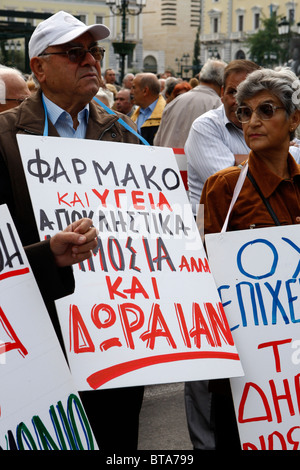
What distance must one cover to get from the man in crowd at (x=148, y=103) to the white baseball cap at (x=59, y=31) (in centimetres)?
497

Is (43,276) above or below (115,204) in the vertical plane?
below

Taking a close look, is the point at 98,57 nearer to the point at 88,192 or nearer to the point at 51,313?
the point at 88,192

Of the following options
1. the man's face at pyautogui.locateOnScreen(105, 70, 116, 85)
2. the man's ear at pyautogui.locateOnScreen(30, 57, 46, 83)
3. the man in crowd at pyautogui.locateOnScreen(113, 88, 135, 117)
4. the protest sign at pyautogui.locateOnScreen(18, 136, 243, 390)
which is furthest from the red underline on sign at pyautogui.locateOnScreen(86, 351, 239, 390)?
the man's face at pyautogui.locateOnScreen(105, 70, 116, 85)

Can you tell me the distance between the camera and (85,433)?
6.52ft

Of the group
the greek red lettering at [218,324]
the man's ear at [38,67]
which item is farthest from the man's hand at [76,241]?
the man's ear at [38,67]

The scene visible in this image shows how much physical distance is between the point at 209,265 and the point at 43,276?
1.75 ft

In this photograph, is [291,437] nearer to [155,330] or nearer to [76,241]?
[155,330]

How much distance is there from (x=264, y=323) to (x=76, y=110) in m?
0.96

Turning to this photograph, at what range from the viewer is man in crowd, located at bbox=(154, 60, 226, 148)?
18.0ft

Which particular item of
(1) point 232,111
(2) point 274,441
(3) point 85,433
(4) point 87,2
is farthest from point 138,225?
(4) point 87,2

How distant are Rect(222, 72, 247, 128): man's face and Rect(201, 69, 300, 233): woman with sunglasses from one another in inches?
48.5

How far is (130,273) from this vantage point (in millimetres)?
2160

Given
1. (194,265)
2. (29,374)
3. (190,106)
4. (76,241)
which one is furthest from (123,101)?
(29,374)

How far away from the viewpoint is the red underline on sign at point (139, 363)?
198cm
